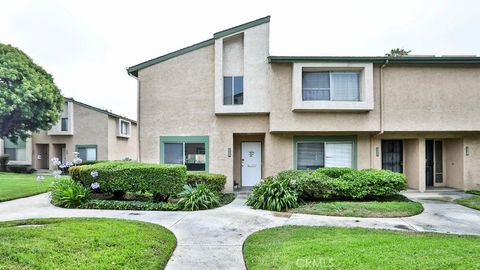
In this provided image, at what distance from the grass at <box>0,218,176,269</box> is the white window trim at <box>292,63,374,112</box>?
7.67 metres

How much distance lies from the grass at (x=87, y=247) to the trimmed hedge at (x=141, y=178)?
2.89 m

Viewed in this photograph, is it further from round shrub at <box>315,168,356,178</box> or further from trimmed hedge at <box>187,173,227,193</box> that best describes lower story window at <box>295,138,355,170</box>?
trimmed hedge at <box>187,173,227,193</box>

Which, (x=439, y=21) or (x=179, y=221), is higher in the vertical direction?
(x=439, y=21)

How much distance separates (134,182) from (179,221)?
2.91 m

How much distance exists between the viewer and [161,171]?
9031 mm

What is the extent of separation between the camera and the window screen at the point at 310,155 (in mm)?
12359

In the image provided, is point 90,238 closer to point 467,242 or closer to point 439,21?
point 467,242

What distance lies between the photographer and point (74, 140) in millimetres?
22406

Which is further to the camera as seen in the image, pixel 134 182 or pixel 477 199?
pixel 477 199

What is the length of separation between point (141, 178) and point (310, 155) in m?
7.39

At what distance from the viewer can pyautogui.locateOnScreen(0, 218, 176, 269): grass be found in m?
3.92

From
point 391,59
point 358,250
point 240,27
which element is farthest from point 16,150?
point 391,59

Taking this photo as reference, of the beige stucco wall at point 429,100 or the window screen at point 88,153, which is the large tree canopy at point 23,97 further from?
the beige stucco wall at point 429,100

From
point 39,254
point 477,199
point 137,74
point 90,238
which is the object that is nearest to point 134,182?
point 90,238
